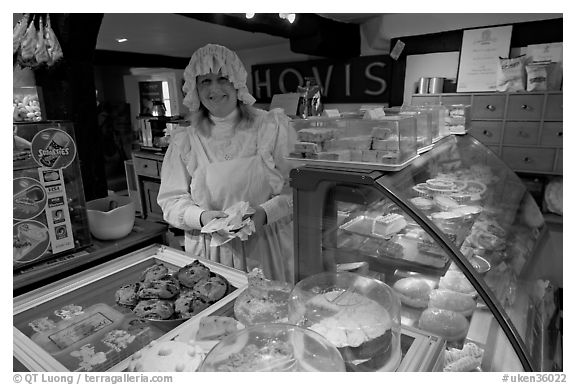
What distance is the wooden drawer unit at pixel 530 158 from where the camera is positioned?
335cm

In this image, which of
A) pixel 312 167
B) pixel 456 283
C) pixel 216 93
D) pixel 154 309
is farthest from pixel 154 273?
pixel 456 283

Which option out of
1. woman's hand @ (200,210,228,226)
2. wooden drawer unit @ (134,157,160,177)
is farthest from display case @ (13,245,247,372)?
wooden drawer unit @ (134,157,160,177)

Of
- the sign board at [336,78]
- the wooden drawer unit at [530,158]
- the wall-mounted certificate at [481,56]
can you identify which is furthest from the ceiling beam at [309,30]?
the wooden drawer unit at [530,158]

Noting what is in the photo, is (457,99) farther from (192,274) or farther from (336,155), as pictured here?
(192,274)

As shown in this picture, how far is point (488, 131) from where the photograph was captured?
3555mm

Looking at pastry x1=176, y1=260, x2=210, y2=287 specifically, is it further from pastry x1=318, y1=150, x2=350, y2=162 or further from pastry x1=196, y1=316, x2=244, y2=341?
pastry x1=318, y1=150, x2=350, y2=162

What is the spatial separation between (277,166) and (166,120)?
4.35m

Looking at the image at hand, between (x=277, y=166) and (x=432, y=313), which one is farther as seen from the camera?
(x=277, y=166)

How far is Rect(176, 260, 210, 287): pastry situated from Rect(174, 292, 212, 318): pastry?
0.29 feet

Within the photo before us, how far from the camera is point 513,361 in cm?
114

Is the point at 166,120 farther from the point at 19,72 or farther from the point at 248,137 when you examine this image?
the point at 248,137

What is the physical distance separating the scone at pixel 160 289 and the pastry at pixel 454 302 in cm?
101

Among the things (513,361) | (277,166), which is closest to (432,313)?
(513,361)

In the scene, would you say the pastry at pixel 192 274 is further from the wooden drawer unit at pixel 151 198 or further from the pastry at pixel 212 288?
the wooden drawer unit at pixel 151 198
